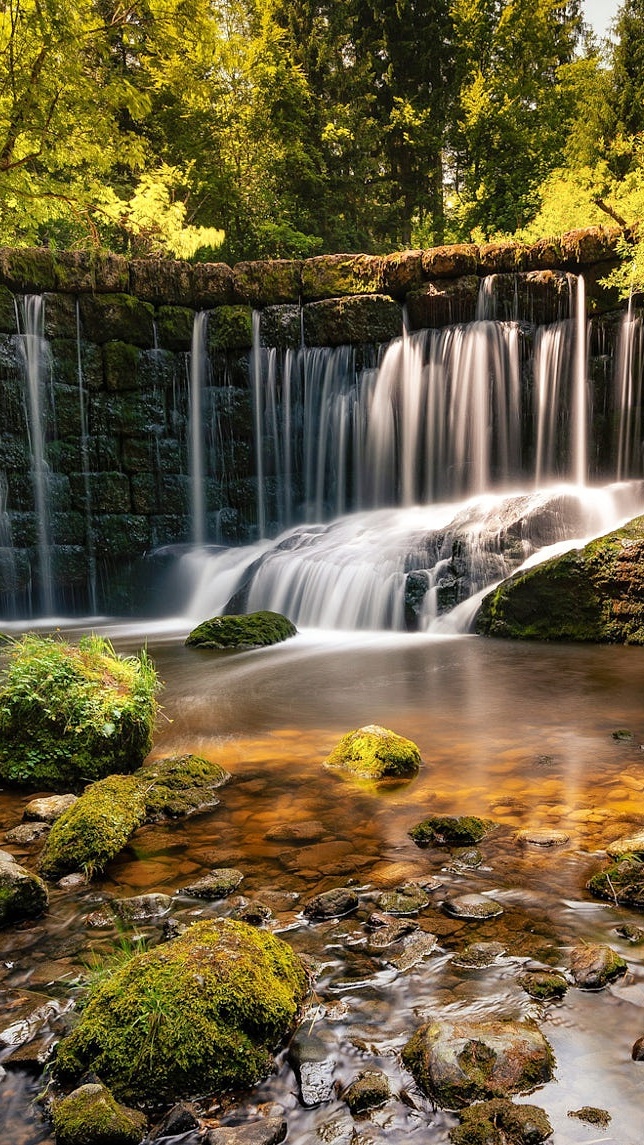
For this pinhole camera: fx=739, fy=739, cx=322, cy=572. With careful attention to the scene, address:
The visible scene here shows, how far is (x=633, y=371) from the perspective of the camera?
603 inches

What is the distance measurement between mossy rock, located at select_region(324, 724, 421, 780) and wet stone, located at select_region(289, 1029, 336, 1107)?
2.58 meters

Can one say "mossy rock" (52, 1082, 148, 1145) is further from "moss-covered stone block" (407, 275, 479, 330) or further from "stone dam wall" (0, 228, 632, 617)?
"moss-covered stone block" (407, 275, 479, 330)

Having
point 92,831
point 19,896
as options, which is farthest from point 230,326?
→ point 19,896

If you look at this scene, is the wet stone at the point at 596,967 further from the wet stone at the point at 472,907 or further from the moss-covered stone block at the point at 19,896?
the moss-covered stone block at the point at 19,896

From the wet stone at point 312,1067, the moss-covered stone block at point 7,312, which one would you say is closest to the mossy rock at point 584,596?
the wet stone at point 312,1067

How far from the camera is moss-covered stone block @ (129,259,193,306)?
1703 centimetres

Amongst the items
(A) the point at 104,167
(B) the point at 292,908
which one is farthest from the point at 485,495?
(B) the point at 292,908

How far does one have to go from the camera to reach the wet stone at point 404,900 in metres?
3.13

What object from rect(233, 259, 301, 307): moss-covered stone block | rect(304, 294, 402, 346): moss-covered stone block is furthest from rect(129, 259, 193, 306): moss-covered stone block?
rect(304, 294, 402, 346): moss-covered stone block

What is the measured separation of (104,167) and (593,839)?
32.7ft

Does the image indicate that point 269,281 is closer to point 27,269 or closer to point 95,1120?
point 27,269

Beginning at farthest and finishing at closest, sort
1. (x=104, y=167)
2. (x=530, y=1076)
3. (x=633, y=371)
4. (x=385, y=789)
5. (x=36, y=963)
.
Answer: (x=633, y=371) → (x=104, y=167) → (x=385, y=789) → (x=36, y=963) → (x=530, y=1076)

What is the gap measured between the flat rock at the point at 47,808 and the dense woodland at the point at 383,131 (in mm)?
14034

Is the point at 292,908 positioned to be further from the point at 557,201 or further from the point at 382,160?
the point at 382,160
